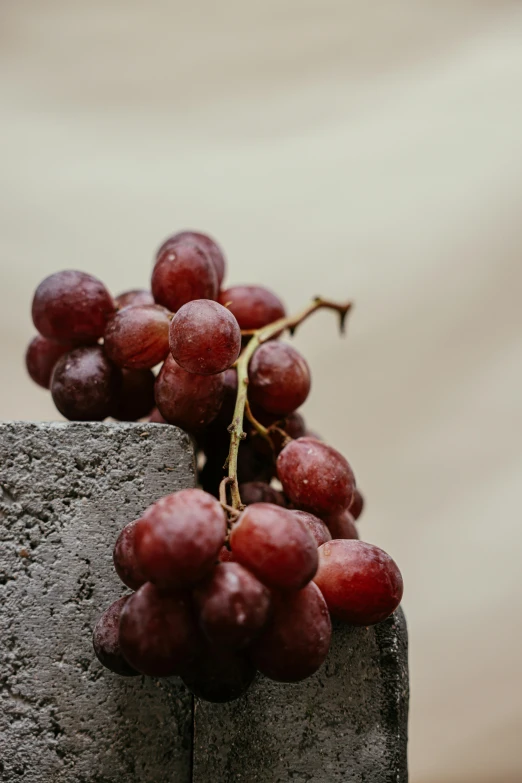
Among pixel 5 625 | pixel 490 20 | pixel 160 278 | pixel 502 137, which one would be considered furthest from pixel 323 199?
pixel 5 625

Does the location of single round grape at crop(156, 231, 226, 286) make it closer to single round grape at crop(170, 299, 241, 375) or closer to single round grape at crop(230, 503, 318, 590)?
single round grape at crop(170, 299, 241, 375)

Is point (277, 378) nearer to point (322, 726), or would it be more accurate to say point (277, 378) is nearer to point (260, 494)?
point (260, 494)

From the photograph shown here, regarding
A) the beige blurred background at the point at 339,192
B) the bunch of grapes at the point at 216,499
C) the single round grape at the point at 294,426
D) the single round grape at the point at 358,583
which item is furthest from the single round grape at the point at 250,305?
the beige blurred background at the point at 339,192

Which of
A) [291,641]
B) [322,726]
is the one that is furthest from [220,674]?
[322,726]

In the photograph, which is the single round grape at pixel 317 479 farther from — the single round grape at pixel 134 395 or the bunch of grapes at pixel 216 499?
the single round grape at pixel 134 395

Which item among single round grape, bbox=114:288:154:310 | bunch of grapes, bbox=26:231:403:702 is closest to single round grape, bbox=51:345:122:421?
bunch of grapes, bbox=26:231:403:702

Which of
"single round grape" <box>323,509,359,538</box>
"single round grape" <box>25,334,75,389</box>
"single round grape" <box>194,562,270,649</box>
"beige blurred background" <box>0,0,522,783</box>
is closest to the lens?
"single round grape" <box>194,562,270,649</box>
